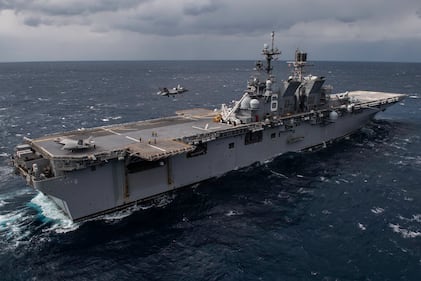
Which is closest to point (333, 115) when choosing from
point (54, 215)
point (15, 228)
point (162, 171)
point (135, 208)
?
point (162, 171)

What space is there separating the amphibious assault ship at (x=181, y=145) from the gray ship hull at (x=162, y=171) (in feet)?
0.22

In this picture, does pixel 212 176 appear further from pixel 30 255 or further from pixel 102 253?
pixel 30 255

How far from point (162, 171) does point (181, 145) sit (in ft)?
10.3

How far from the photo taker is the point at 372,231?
899 inches

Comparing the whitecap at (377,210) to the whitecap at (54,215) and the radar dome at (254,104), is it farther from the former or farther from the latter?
the whitecap at (54,215)

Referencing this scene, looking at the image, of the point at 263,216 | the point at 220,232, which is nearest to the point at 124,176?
the point at 220,232

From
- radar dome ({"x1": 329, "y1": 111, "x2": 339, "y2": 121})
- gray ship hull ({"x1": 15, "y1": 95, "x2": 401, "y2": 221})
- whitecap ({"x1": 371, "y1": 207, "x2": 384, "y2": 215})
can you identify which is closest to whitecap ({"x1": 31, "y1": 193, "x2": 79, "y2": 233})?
gray ship hull ({"x1": 15, "y1": 95, "x2": 401, "y2": 221})

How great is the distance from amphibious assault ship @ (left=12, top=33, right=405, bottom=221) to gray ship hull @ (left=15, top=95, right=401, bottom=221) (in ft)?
0.22

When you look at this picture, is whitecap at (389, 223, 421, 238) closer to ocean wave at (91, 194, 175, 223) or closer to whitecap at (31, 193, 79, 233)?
ocean wave at (91, 194, 175, 223)

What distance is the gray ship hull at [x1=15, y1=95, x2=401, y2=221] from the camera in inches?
934

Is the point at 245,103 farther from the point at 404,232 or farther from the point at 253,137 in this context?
the point at 404,232

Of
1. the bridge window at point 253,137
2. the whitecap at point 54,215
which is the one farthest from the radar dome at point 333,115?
the whitecap at point 54,215

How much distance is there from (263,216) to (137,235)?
8640mm

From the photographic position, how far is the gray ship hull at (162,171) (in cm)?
2373
